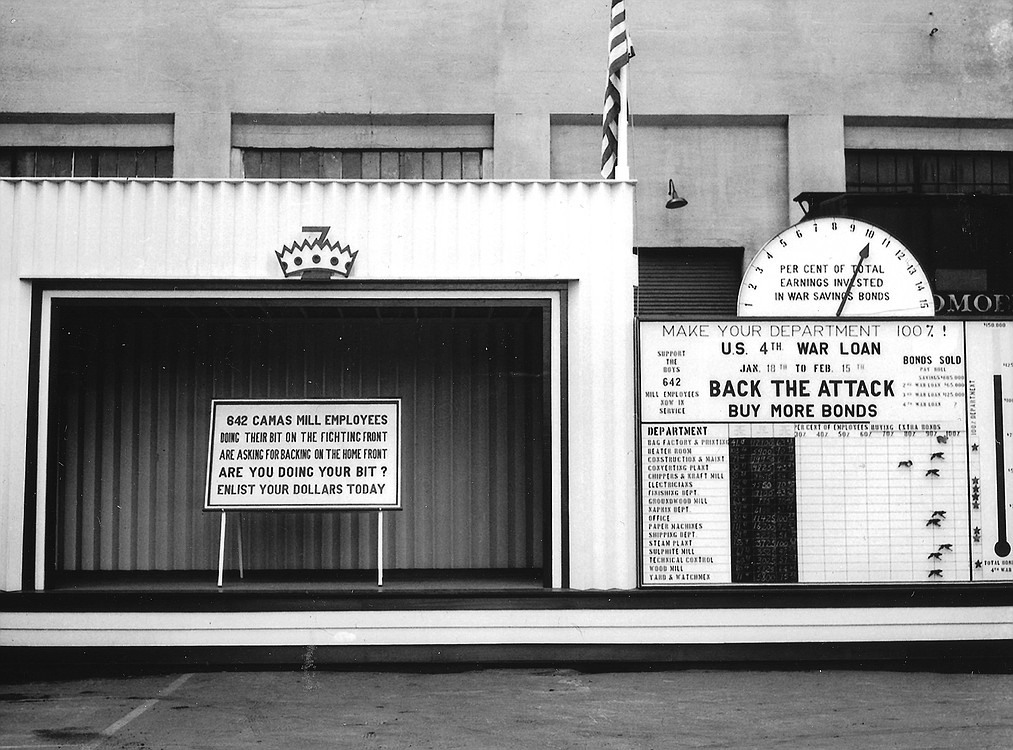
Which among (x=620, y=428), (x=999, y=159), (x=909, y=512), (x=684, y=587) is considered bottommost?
(x=684, y=587)

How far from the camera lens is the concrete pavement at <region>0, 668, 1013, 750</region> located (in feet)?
24.1

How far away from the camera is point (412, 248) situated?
9.96 meters

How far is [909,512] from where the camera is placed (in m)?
9.90

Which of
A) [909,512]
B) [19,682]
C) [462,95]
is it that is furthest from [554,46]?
[19,682]

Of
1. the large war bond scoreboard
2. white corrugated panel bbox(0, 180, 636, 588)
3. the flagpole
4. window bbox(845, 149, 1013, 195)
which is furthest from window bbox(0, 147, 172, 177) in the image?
window bbox(845, 149, 1013, 195)

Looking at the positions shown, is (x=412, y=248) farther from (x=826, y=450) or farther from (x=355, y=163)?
(x=355, y=163)

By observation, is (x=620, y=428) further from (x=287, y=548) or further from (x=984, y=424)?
(x=287, y=548)

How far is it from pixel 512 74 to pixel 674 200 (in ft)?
10.6

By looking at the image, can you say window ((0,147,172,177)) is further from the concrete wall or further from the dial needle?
the dial needle

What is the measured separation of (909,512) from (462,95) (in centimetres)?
972

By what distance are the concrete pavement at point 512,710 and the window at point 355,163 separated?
9.13 m

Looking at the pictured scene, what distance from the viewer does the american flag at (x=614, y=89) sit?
1091 cm

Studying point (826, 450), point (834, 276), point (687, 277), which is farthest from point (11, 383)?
point (687, 277)

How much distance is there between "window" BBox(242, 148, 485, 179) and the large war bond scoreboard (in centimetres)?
760
